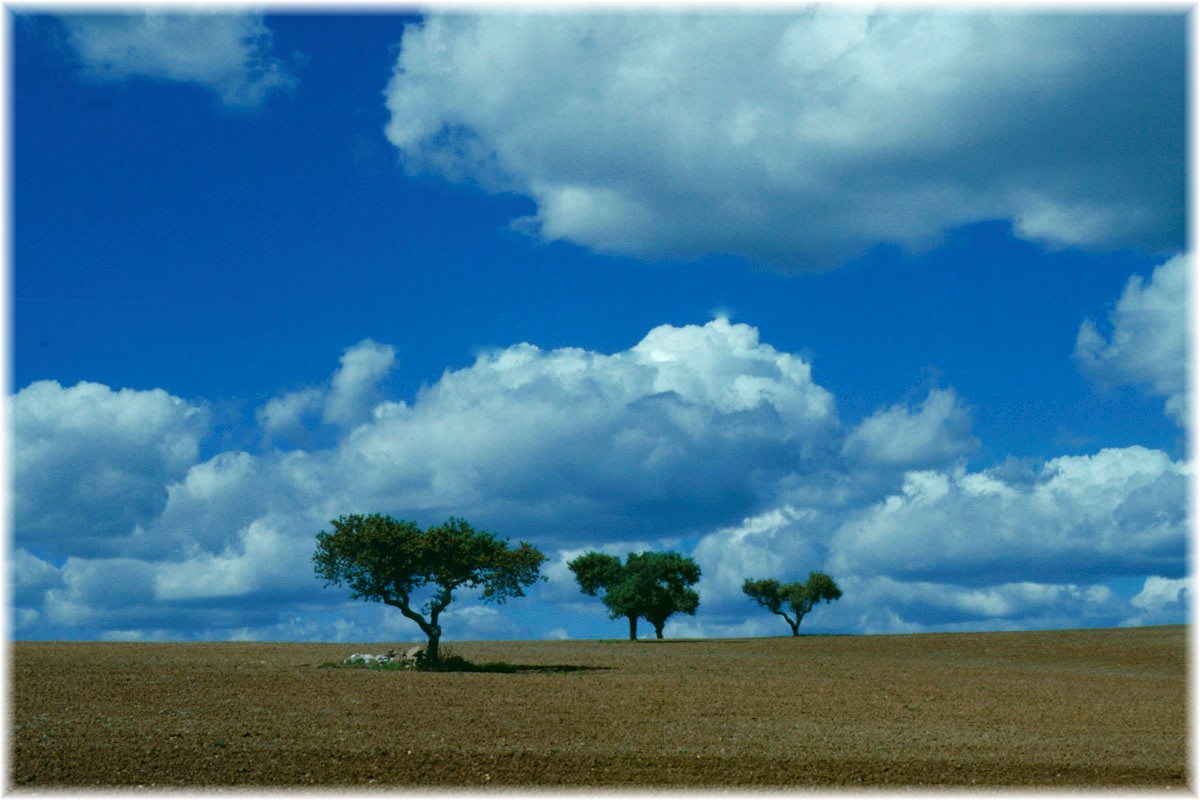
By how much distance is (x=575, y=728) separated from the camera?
25922 millimetres

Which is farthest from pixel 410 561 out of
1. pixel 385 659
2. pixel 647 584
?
pixel 647 584

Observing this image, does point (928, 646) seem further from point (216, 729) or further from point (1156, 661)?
point (216, 729)

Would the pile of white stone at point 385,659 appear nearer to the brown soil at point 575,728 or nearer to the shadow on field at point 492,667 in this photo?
the shadow on field at point 492,667

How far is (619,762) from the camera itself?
21.6m

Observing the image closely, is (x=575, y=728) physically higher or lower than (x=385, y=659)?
higher

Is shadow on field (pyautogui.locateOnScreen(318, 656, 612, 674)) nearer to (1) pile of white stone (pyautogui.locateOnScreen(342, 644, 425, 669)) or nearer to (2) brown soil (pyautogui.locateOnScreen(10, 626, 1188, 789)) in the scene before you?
(1) pile of white stone (pyautogui.locateOnScreen(342, 644, 425, 669))

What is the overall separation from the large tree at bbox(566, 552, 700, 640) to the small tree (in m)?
20.1

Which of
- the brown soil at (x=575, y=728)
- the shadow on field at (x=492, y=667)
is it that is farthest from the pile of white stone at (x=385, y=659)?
the brown soil at (x=575, y=728)

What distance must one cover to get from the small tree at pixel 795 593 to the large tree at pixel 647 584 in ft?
65.8

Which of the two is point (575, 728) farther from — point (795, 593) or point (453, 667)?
point (795, 593)

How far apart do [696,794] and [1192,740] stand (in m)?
16.0

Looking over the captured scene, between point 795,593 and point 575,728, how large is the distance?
102 m

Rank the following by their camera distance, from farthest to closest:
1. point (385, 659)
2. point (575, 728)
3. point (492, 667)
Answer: point (492, 667) < point (385, 659) < point (575, 728)

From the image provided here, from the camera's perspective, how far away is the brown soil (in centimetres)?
2039
